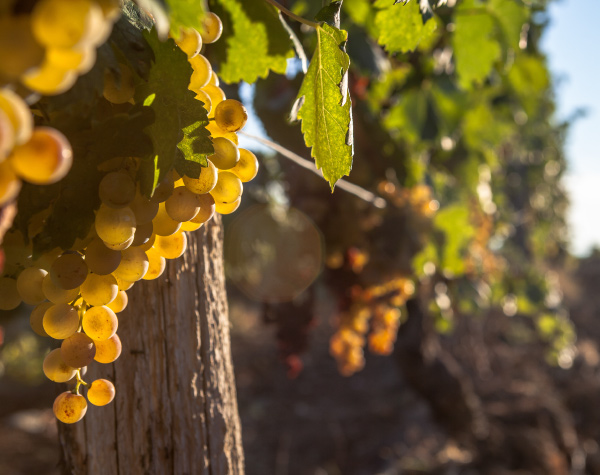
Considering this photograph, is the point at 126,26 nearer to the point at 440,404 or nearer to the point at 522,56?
the point at 522,56

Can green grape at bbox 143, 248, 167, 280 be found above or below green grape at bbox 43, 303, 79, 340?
above

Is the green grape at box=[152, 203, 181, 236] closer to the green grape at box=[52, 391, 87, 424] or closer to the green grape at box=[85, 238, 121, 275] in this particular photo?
the green grape at box=[85, 238, 121, 275]

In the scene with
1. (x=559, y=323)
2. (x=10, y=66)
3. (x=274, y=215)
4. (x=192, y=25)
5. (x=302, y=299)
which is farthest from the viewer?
(x=559, y=323)

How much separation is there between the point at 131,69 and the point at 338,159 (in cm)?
29

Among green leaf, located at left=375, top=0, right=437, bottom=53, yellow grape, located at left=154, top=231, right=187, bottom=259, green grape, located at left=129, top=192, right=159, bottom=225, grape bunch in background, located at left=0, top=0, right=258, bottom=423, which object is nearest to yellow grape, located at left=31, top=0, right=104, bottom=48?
grape bunch in background, located at left=0, top=0, right=258, bottom=423

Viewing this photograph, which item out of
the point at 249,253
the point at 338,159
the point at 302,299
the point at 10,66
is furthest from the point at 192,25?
the point at 249,253

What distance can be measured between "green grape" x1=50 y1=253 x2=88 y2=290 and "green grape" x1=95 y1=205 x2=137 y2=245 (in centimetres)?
4

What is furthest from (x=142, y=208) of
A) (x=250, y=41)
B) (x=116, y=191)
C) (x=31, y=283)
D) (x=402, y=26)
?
(x=402, y=26)

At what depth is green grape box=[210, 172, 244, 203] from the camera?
0.64 m

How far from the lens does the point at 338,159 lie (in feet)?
2.33

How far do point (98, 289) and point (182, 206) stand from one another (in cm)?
14

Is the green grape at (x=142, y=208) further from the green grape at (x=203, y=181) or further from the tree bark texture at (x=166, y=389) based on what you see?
the tree bark texture at (x=166, y=389)

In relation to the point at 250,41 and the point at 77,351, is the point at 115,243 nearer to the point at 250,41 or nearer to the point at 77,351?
the point at 77,351

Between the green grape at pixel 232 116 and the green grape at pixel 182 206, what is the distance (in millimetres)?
99
